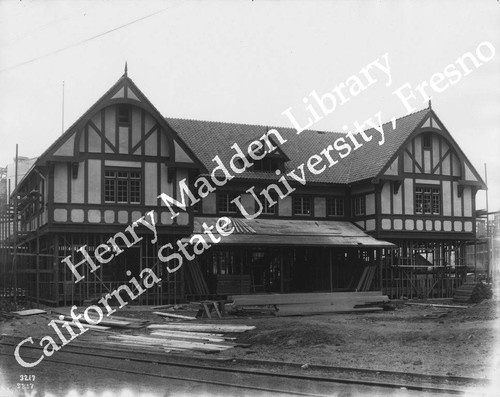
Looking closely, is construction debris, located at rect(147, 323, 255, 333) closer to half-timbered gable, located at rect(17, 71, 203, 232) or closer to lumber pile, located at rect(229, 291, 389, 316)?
lumber pile, located at rect(229, 291, 389, 316)

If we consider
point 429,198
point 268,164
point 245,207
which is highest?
point 268,164

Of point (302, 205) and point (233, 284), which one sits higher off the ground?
point (302, 205)

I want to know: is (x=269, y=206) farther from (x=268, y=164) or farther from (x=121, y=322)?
(x=121, y=322)

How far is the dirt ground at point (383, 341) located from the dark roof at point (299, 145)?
13806mm

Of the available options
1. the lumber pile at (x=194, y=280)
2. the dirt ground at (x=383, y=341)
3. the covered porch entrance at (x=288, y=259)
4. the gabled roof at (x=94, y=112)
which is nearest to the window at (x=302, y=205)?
the covered porch entrance at (x=288, y=259)

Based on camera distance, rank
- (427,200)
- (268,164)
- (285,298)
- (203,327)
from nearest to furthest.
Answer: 1. (203,327)
2. (285,298)
3. (268,164)
4. (427,200)

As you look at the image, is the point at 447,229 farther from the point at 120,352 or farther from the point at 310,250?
the point at 120,352

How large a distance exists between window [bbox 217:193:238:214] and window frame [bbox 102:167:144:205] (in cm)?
563

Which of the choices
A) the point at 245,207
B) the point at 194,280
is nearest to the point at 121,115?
the point at 194,280

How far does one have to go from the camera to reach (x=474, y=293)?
1310 inches

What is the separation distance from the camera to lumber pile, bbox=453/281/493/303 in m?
33.0

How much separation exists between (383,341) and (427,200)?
21480 mm

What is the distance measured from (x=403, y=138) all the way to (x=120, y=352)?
80.2 ft

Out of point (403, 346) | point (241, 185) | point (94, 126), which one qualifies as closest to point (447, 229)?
point (241, 185)
